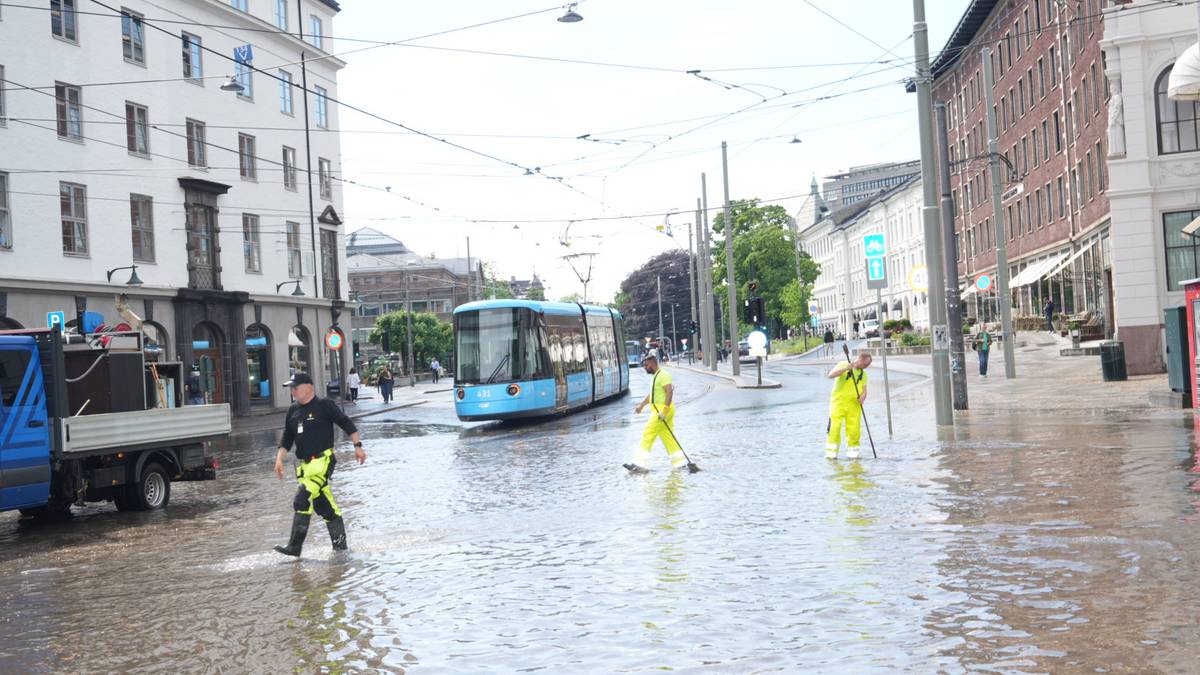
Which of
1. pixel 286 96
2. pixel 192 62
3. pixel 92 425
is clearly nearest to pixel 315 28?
pixel 286 96

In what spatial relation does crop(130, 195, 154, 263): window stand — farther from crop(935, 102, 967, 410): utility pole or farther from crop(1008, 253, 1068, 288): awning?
crop(1008, 253, 1068, 288): awning

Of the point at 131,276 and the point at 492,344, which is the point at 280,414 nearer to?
the point at 131,276

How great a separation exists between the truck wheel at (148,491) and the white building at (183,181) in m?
14.1

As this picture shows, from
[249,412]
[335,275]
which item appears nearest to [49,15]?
[249,412]

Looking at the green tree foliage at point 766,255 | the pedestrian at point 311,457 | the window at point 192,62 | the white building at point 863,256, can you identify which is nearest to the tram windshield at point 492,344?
the window at point 192,62

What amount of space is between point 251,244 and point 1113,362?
2908 cm

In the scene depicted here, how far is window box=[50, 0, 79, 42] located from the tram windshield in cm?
1462

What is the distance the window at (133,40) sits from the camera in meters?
37.7

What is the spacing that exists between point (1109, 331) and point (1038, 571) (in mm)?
39424

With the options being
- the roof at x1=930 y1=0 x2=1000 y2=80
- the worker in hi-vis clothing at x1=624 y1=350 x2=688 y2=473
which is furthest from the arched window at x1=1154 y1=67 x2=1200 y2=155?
the roof at x1=930 y1=0 x2=1000 y2=80

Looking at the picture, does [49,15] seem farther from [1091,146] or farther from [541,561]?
[1091,146]

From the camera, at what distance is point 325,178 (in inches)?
1970

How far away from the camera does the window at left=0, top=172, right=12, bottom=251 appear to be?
32.4 m

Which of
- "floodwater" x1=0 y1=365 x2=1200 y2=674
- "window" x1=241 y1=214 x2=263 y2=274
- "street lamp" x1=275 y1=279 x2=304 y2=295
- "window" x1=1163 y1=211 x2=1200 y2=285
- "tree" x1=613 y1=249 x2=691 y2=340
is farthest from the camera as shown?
"tree" x1=613 y1=249 x2=691 y2=340
